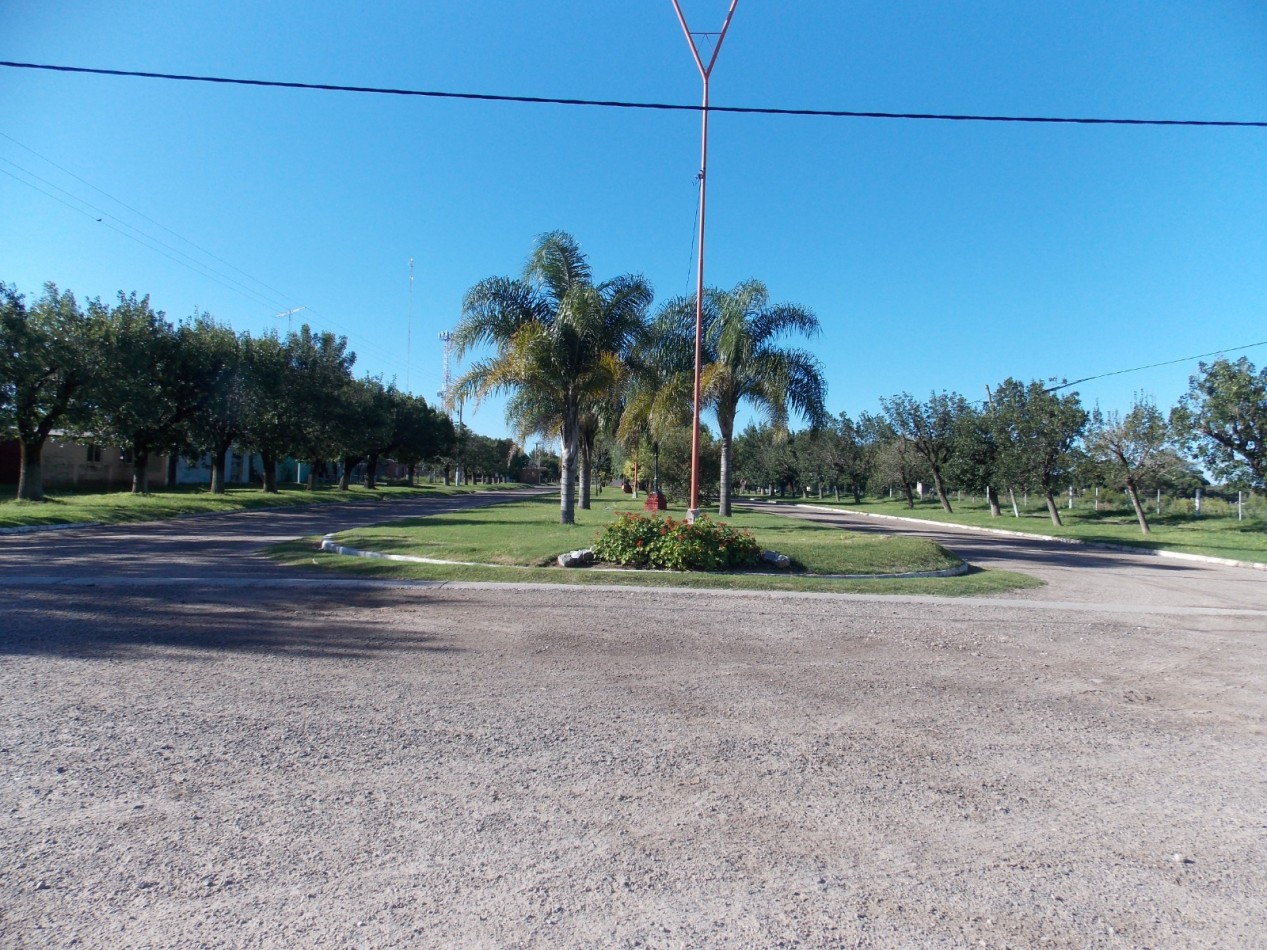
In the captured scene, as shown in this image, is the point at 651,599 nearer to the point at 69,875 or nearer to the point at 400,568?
the point at 400,568

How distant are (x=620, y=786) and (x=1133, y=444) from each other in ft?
110

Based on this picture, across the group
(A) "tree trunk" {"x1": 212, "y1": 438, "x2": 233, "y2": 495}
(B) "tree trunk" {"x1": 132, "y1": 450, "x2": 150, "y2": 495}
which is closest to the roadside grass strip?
(B) "tree trunk" {"x1": 132, "y1": 450, "x2": 150, "y2": 495}

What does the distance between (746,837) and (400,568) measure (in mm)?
10515

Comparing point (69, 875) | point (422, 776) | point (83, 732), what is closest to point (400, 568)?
point (83, 732)

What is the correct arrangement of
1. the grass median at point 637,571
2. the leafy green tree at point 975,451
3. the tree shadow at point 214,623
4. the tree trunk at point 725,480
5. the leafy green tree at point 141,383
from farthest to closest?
1. the leafy green tree at point 975,451
2. the leafy green tree at point 141,383
3. the tree trunk at point 725,480
4. the grass median at point 637,571
5. the tree shadow at point 214,623

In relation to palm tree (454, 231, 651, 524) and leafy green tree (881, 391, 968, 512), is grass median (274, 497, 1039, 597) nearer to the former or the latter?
palm tree (454, 231, 651, 524)

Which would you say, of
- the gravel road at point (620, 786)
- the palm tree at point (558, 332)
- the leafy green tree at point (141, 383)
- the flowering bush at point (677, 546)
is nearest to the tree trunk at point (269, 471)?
the leafy green tree at point (141, 383)

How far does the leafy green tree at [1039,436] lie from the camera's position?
111ft

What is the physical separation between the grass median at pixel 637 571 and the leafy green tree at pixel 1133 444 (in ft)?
63.9

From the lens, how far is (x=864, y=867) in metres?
3.43

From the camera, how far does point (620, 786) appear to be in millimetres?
4281

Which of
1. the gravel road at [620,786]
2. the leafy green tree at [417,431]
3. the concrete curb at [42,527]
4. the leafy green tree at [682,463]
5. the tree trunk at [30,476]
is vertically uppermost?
the leafy green tree at [417,431]

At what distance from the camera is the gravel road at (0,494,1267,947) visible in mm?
3037

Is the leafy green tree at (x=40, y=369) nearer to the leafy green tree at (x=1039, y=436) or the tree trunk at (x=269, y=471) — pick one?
the tree trunk at (x=269, y=471)
